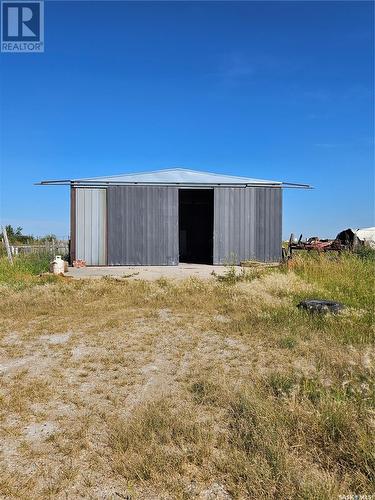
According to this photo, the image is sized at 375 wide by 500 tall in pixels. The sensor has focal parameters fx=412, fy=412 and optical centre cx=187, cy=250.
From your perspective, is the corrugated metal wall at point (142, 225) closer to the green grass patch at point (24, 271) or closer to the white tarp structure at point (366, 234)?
the green grass patch at point (24, 271)

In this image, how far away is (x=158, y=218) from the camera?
15.0 m

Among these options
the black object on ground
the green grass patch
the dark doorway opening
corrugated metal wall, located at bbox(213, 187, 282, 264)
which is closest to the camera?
the black object on ground

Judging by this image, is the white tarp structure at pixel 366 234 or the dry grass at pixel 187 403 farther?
the white tarp structure at pixel 366 234

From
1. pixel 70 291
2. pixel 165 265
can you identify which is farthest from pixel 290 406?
pixel 165 265

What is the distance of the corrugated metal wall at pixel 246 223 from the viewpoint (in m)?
15.3

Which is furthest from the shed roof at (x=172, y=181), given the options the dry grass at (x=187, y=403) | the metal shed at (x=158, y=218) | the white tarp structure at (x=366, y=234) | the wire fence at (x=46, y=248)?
the dry grass at (x=187, y=403)

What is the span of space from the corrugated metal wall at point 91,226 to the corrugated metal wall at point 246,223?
13.5 feet

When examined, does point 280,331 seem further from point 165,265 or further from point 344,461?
point 165,265

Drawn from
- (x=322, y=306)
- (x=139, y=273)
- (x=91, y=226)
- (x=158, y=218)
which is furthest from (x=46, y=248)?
(x=322, y=306)

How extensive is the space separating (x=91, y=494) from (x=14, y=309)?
5428mm

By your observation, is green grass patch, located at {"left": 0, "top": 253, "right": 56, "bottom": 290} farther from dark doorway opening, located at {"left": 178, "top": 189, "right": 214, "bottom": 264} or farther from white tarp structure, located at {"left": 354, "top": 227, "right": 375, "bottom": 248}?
white tarp structure, located at {"left": 354, "top": 227, "right": 375, "bottom": 248}

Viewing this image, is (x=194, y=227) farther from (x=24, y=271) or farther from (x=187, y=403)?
(x=187, y=403)

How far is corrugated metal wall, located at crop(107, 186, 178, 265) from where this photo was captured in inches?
584

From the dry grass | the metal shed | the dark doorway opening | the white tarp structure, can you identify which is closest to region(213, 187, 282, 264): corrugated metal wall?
the metal shed
